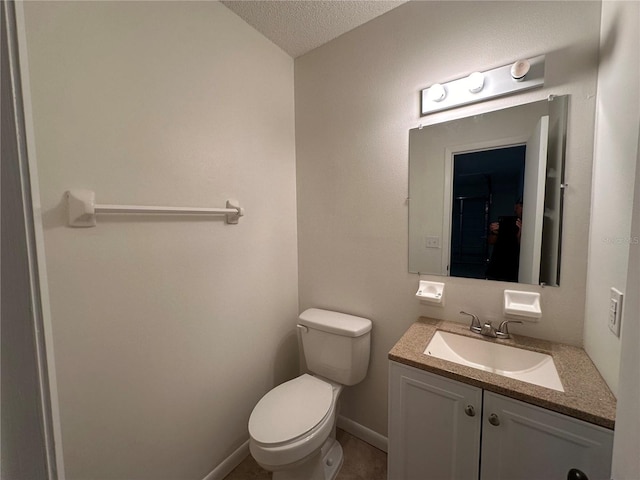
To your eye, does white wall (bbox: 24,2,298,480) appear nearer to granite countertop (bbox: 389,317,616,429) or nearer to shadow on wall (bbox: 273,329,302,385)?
shadow on wall (bbox: 273,329,302,385)

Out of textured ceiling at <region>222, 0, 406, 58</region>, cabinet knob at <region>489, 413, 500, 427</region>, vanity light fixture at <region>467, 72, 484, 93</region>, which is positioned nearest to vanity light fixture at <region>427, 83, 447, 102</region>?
vanity light fixture at <region>467, 72, 484, 93</region>

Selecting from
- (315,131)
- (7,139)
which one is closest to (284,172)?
(315,131)

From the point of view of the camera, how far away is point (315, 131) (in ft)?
5.55

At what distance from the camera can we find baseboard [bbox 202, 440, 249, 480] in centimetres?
135

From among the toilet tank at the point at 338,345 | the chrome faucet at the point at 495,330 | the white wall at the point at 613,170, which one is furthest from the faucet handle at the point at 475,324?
the toilet tank at the point at 338,345

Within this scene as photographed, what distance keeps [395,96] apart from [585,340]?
1.44 m

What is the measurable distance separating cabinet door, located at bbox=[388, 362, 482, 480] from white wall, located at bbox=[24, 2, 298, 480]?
0.89 metres

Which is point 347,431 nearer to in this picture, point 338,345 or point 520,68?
point 338,345

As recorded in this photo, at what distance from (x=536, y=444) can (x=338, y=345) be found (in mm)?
887

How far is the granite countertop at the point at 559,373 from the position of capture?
743mm

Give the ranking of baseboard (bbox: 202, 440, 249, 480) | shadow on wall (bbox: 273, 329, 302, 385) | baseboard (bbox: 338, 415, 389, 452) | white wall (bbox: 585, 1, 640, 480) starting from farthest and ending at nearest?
shadow on wall (bbox: 273, 329, 302, 385)
baseboard (bbox: 338, 415, 389, 452)
baseboard (bbox: 202, 440, 249, 480)
white wall (bbox: 585, 1, 640, 480)

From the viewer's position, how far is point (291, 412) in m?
1.23

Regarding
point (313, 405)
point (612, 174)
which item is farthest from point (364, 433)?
point (612, 174)

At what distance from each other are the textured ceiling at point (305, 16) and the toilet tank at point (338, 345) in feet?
5.78
